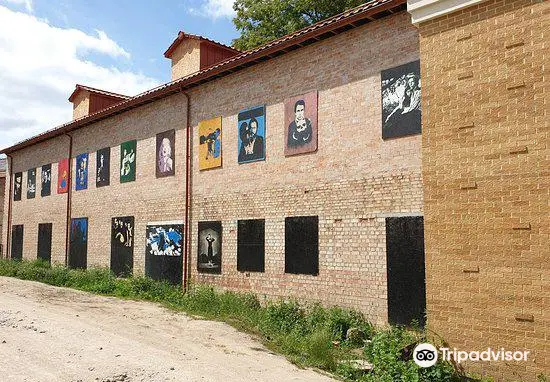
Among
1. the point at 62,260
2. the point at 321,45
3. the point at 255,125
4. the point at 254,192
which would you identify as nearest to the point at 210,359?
the point at 254,192

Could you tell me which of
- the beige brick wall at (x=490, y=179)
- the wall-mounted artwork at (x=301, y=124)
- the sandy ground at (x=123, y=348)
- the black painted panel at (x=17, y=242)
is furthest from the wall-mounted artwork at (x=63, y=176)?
the beige brick wall at (x=490, y=179)

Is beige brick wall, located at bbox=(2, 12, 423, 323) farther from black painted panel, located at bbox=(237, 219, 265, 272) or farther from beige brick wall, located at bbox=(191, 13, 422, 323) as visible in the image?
black painted panel, located at bbox=(237, 219, 265, 272)

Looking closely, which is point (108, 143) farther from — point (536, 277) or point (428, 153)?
point (536, 277)

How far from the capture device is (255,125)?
1234 centimetres

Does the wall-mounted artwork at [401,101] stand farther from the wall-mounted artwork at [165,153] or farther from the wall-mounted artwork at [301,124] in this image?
the wall-mounted artwork at [165,153]

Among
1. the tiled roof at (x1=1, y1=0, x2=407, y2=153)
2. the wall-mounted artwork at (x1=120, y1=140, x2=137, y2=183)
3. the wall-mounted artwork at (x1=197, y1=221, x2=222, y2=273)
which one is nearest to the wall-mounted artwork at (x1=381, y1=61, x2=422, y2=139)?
the tiled roof at (x1=1, y1=0, x2=407, y2=153)

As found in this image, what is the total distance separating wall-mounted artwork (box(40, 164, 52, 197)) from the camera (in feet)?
69.7

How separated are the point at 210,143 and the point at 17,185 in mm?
15352

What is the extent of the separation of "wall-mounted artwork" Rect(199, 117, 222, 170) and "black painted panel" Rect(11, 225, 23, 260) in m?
14.2

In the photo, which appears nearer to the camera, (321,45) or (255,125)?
(321,45)

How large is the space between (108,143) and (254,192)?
828cm

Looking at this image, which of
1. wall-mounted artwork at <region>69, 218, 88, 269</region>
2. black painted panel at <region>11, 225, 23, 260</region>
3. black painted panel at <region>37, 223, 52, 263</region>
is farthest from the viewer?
black painted panel at <region>11, 225, 23, 260</region>

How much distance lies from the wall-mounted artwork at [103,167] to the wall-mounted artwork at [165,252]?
3632mm

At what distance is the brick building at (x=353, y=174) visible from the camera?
247 inches
